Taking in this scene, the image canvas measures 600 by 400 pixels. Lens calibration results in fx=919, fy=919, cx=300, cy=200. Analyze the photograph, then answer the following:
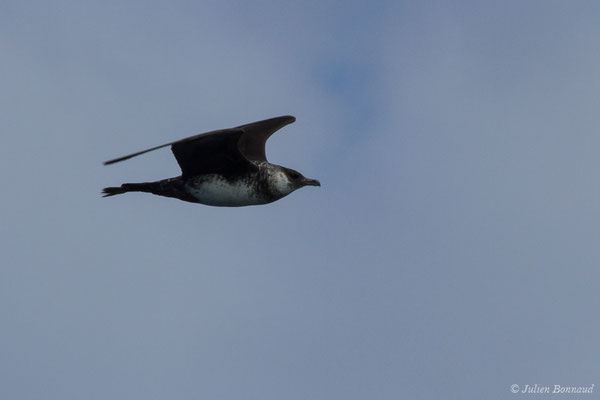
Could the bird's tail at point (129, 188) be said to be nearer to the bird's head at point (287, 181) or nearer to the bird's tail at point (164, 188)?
the bird's tail at point (164, 188)

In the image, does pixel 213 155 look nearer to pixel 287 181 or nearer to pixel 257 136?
pixel 287 181

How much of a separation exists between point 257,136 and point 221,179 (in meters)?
2.54

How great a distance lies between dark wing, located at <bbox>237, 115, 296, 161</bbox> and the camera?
1638 centimetres

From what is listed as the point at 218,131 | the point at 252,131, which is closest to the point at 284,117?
the point at 252,131

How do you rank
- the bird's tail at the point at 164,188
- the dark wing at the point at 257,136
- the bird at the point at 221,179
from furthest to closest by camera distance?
the dark wing at the point at 257,136 → the bird's tail at the point at 164,188 → the bird at the point at 221,179

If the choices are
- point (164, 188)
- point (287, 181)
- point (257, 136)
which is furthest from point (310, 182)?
point (164, 188)

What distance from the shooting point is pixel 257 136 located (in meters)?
16.8

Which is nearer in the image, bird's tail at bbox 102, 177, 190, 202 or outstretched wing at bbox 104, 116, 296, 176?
outstretched wing at bbox 104, 116, 296, 176

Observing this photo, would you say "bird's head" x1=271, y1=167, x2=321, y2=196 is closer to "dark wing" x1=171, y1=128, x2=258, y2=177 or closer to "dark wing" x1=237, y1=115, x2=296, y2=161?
"dark wing" x1=171, y1=128, x2=258, y2=177

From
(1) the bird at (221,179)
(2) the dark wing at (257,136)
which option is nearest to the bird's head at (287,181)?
(1) the bird at (221,179)

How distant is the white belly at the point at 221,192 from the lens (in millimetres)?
14422

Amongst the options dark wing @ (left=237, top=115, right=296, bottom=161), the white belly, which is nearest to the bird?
the white belly

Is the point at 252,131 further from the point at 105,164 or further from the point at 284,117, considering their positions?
the point at 105,164

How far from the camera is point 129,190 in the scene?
15164 mm
